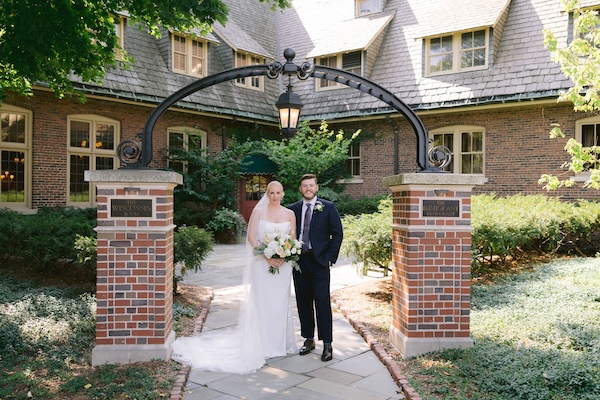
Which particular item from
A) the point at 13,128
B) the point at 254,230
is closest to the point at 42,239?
the point at 254,230

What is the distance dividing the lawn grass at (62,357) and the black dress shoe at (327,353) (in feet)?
4.72

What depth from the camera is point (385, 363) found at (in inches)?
211

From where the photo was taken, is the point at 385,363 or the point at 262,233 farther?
the point at 262,233

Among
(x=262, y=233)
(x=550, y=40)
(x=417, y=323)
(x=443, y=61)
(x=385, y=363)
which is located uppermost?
(x=443, y=61)

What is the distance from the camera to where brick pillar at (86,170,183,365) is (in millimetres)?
5262

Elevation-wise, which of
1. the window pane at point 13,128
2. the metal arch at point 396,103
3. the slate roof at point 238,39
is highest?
the slate roof at point 238,39

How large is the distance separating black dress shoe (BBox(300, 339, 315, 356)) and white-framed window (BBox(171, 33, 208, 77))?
13689 mm

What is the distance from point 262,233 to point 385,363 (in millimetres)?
1871

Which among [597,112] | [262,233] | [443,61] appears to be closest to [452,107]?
[443,61]

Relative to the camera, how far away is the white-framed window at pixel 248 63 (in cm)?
1933

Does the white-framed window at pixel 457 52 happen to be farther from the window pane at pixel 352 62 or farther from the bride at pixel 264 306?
the bride at pixel 264 306

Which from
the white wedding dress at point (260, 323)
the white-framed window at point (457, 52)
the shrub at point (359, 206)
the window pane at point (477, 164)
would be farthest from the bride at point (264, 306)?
the white-framed window at point (457, 52)

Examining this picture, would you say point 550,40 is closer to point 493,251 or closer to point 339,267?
point 493,251

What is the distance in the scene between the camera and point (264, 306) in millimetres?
5879
